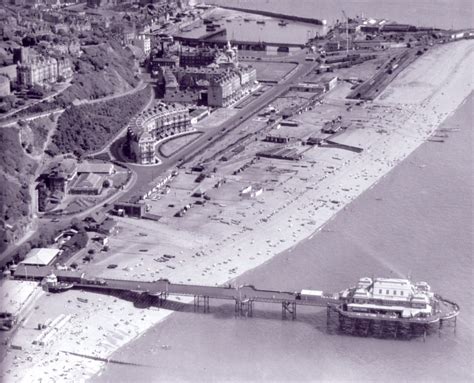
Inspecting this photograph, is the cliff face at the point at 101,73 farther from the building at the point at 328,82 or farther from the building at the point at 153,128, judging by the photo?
the building at the point at 328,82

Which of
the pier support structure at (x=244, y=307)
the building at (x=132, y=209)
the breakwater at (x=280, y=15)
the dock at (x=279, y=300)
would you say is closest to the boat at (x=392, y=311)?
the dock at (x=279, y=300)

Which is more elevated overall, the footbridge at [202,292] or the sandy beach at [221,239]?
the footbridge at [202,292]

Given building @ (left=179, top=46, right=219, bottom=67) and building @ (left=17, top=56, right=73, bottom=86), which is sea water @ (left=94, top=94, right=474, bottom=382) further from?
building @ (left=179, top=46, right=219, bottom=67)

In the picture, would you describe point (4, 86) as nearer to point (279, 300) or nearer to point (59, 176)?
point (59, 176)

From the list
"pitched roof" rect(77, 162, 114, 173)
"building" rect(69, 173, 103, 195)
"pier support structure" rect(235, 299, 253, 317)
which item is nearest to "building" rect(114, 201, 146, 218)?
"building" rect(69, 173, 103, 195)

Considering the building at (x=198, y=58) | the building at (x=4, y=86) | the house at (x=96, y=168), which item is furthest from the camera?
the building at (x=198, y=58)

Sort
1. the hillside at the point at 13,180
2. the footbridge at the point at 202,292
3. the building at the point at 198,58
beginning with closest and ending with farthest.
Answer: the footbridge at the point at 202,292, the hillside at the point at 13,180, the building at the point at 198,58
